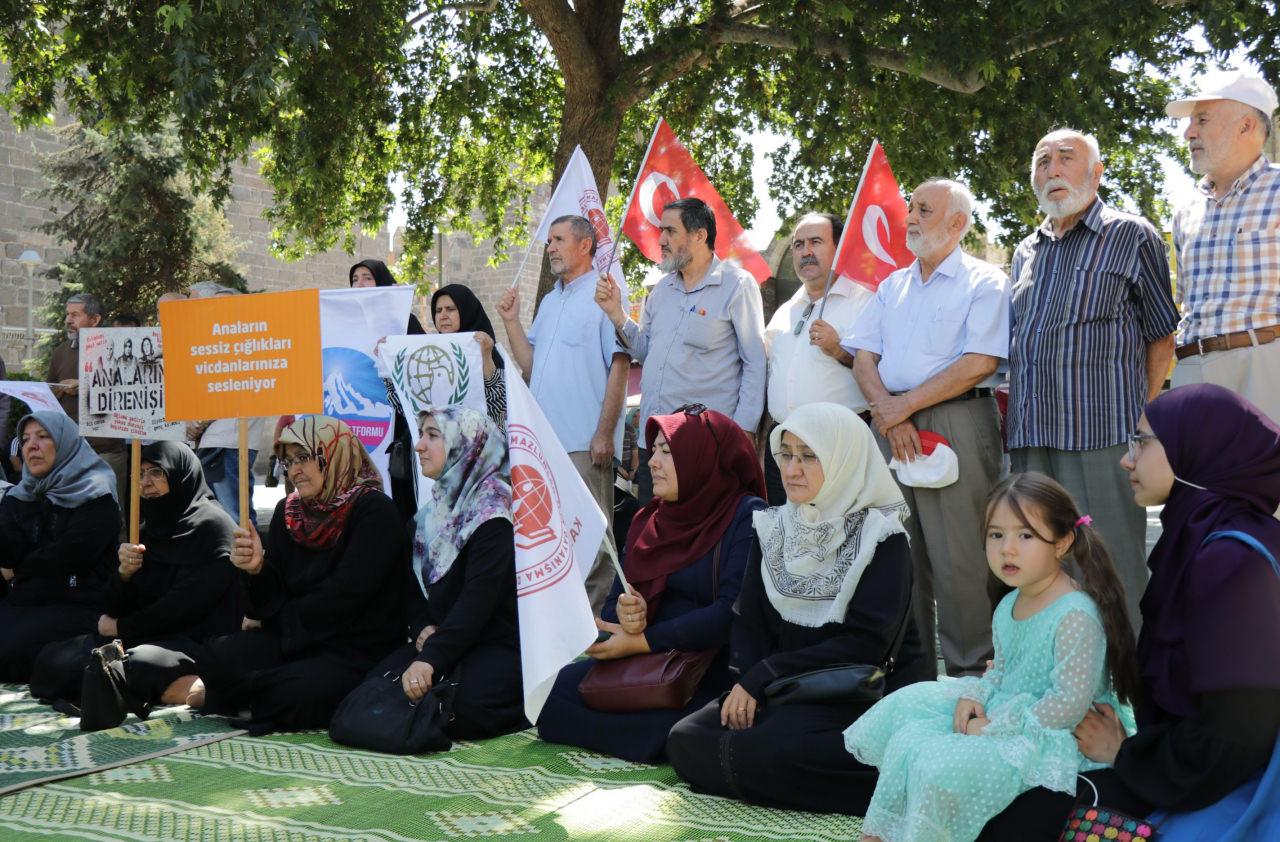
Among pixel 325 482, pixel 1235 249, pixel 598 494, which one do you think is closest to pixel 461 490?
pixel 325 482

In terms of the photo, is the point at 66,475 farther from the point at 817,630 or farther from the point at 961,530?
the point at 961,530

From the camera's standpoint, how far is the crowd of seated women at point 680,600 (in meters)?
2.78

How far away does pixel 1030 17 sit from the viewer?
7.74 m

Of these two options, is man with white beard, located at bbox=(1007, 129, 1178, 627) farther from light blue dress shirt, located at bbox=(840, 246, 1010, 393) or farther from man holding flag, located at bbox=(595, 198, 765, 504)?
man holding flag, located at bbox=(595, 198, 765, 504)

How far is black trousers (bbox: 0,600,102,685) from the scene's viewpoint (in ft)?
18.5

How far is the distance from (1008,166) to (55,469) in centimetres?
755

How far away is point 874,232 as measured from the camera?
5672mm

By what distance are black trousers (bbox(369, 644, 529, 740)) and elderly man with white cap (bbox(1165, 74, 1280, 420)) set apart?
9.12 ft

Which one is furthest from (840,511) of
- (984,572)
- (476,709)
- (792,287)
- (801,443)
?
(792,287)

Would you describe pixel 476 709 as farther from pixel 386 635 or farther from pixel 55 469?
pixel 55 469

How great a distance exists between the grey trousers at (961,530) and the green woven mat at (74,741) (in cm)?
282

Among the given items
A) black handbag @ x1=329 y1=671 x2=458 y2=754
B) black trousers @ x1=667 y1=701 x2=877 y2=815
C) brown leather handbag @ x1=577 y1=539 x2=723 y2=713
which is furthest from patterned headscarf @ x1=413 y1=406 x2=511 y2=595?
black trousers @ x1=667 y1=701 x2=877 y2=815

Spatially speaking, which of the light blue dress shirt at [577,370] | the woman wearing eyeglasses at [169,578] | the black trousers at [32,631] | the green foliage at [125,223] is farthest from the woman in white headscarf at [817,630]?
the green foliage at [125,223]

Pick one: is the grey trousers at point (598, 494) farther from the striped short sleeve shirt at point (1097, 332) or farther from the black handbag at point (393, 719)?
the striped short sleeve shirt at point (1097, 332)
